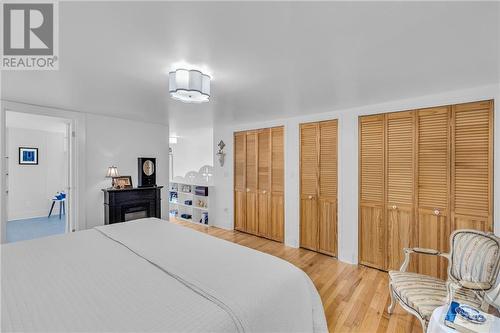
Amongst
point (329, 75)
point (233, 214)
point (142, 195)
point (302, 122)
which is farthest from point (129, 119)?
point (329, 75)

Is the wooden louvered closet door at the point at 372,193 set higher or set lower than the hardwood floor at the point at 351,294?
higher

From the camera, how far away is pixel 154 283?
1.41 m

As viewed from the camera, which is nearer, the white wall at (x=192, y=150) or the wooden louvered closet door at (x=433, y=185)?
the wooden louvered closet door at (x=433, y=185)

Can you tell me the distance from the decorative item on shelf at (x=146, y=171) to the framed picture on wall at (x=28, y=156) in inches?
141

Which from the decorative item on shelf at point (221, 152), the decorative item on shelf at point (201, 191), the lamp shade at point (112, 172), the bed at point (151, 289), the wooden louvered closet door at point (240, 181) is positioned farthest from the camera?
the decorative item on shelf at point (201, 191)

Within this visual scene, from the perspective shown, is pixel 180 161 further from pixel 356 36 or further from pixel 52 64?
pixel 356 36

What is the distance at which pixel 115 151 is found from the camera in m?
4.12

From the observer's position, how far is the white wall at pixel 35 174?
553 cm

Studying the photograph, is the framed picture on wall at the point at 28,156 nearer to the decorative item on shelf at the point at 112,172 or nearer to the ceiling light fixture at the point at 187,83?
the decorative item on shelf at the point at 112,172

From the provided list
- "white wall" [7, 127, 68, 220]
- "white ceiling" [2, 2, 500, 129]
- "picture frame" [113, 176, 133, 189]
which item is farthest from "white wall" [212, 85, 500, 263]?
"white wall" [7, 127, 68, 220]

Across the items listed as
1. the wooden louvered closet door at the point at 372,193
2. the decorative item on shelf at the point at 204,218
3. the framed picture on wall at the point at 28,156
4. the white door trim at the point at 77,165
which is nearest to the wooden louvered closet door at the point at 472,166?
the wooden louvered closet door at the point at 372,193

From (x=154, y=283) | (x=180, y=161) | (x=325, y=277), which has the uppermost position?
(x=180, y=161)

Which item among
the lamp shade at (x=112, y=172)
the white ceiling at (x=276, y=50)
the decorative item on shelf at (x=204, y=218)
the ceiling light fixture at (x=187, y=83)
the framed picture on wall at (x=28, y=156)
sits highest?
the white ceiling at (x=276, y=50)

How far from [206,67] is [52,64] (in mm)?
1279
